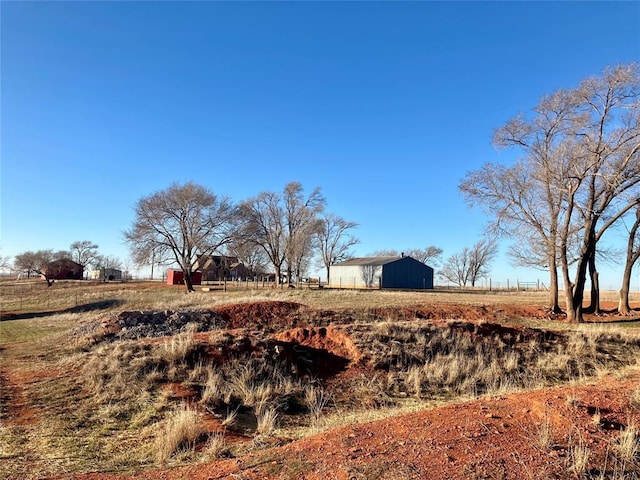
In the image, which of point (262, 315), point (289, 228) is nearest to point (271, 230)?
point (289, 228)

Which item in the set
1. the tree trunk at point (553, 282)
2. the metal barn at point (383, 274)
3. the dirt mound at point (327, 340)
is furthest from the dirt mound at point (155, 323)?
the metal barn at point (383, 274)

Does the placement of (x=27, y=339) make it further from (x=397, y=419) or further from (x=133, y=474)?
(x=397, y=419)

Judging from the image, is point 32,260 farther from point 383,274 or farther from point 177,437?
point 177,437

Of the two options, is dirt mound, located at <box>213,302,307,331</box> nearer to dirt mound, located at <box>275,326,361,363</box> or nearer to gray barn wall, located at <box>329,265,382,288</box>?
dirt mound, located at <box>275,326,361,363</box>

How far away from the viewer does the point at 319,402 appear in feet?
30.4

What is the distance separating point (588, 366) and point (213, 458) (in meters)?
12.6

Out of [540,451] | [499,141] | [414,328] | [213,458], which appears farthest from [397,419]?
[499,141]

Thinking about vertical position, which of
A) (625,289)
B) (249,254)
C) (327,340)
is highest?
(249,254)

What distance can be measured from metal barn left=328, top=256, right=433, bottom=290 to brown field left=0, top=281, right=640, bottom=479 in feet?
131

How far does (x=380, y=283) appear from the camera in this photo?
190ft

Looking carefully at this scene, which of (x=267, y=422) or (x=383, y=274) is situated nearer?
(x=267, y=422)

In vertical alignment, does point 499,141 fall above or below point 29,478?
above

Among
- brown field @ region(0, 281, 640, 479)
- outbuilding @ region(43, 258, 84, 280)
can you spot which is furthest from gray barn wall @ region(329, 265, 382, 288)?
brown field @ region(0, 281, 640, 479)

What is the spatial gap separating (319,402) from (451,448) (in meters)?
4.89
